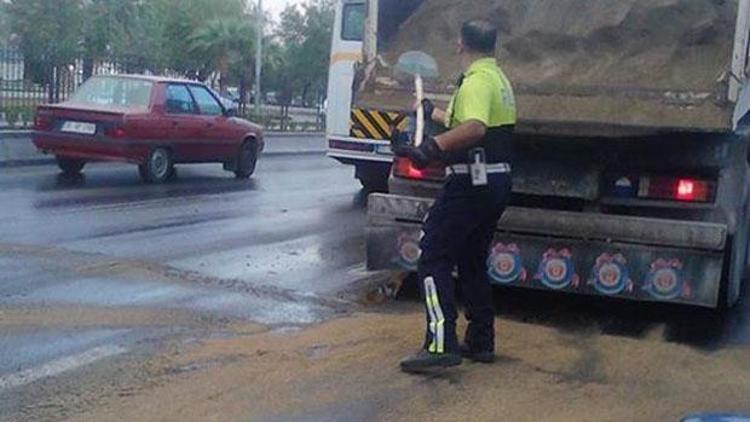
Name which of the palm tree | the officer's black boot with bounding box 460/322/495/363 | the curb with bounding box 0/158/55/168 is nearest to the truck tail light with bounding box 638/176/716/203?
the officer's black boot with bounding box 460/322/495/363

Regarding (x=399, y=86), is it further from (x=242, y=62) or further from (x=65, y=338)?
(x=242, y=62)

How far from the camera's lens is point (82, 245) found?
33.2 feet

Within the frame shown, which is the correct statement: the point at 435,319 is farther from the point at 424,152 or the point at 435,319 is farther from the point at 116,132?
the point at 116,132

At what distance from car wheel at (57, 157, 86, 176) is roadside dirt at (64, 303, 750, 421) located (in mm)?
10551

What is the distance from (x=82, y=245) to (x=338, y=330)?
3.76 metres

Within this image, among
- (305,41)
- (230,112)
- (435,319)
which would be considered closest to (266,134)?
(230,112)

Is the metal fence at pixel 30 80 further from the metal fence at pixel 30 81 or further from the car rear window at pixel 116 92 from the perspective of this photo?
the car rear window at pixel 116 92

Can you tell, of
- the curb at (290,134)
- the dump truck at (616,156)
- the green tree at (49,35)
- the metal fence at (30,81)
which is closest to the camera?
the dump truck at (616,156)

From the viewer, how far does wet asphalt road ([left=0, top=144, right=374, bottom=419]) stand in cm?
653

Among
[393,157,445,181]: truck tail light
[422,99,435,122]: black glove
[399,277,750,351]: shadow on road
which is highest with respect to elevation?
[422,99,435,122]: black glove

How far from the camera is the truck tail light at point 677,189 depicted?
7.43 meters

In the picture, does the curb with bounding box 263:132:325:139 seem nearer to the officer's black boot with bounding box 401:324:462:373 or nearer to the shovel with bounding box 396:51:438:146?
the shovel with bounding box 396:51:438:146

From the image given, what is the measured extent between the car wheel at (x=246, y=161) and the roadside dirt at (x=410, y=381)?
11.9m

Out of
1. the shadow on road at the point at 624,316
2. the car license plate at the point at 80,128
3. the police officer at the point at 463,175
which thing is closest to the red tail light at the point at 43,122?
the car license plate at the point at 80,128
